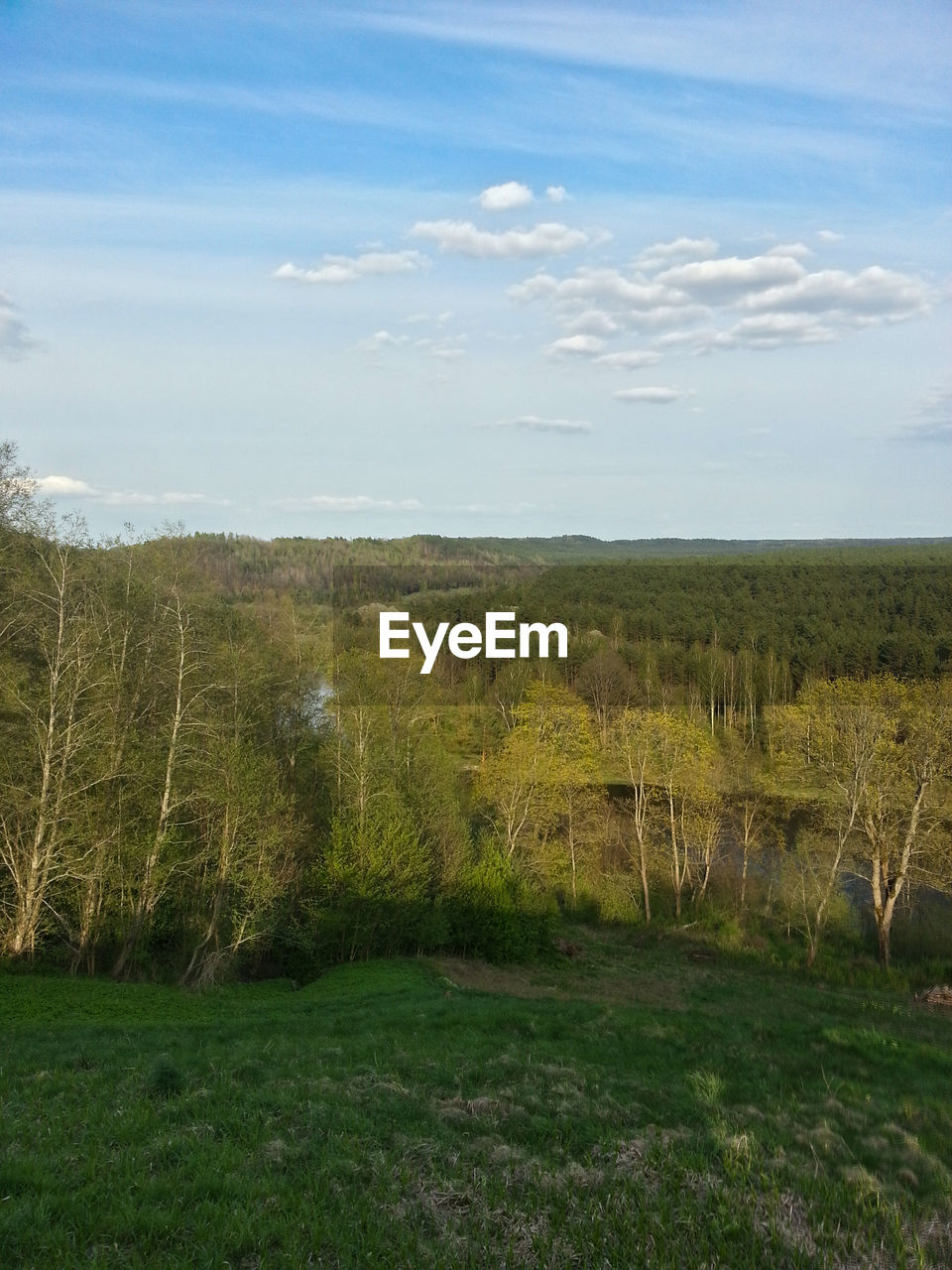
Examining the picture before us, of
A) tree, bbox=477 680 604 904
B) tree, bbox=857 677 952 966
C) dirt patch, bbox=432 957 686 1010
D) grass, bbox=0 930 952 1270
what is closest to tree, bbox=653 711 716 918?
tree, bbox=477 680 604 904

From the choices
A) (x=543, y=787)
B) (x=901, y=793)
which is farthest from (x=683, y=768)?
(x=901, y=793)

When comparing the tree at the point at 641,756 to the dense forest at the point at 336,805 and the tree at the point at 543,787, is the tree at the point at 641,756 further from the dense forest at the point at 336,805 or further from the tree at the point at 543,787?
the tree at the point at 543,787

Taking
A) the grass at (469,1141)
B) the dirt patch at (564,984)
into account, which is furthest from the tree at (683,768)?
the grass at (469,1141)

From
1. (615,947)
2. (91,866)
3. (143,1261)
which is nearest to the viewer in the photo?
(143,1261)

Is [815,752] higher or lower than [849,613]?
lower

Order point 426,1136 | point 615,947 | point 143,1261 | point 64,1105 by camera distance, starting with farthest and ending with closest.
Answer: point 615,947
point 64,1105
point 426,1136
point 143,1261

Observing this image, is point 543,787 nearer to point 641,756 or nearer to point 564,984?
point 641,756

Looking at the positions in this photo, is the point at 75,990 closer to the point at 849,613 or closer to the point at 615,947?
the point at 615,947

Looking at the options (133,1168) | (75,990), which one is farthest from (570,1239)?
(75,990)

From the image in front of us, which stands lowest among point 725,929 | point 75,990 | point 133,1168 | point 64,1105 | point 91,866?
point 725,929

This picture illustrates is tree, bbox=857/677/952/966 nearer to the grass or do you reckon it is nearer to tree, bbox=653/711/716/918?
tree, bbox=653/711/716/918
